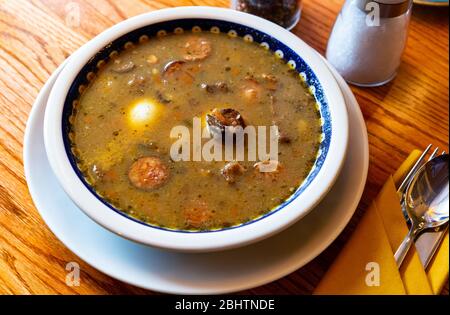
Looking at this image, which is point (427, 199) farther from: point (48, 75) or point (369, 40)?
point (48, 75)

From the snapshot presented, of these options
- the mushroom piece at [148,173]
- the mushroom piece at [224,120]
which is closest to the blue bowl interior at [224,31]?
the mushroom piece at [148,173]

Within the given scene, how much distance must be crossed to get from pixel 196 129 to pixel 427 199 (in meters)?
0.58

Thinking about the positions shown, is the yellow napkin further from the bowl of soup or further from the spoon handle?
the bowl of soup

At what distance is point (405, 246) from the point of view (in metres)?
1.24

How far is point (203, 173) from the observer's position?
130 centimetres

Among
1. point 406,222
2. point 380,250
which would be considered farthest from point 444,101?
point 380,250

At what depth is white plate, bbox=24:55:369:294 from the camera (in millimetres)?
1155

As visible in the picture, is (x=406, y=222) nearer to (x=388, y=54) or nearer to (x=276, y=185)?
(x=276, y=185)

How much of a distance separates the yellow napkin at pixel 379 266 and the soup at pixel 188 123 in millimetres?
190

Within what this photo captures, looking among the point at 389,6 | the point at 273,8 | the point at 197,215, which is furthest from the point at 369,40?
the point at 197,215

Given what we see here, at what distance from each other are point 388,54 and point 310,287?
750mm

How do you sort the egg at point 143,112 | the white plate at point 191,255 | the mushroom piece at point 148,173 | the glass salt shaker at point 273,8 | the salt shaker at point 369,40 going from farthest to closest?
the glass salt shaker at point 273,8 → the salt shaker at point 369,40 → the egg at point 143,112 → the mushroom piece at point 148,173 → the white plate at point 191,255

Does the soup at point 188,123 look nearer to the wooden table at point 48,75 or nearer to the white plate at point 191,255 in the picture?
the white plate at point 191,255

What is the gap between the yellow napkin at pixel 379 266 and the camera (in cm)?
118
